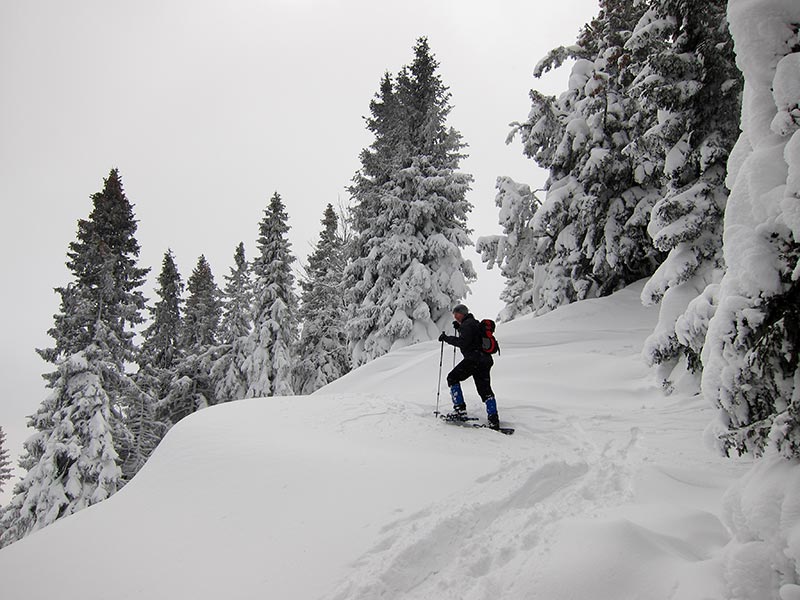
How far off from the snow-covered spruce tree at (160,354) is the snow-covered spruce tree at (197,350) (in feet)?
2.14

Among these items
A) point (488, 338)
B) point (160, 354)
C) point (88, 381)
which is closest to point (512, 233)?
point (488, 338)

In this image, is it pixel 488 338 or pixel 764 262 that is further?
pixel 488 338

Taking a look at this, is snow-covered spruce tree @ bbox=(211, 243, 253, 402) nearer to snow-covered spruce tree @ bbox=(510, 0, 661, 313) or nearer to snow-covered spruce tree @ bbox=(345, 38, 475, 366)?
snow-covered spruce tree @ bbox=(345, 38, 475, 366)

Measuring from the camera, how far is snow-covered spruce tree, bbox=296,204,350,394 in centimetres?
2692

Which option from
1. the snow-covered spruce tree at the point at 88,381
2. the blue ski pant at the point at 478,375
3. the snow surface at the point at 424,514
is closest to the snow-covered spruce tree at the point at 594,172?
the snow surface at the point at 424,514

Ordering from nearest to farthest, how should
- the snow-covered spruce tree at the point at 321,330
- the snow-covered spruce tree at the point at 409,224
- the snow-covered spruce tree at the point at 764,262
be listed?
the snow-covered spruce tree at the point at 764,262, the snow-covered spruce tree at the point at 409,224, the snow-covered spruce tree at the point at 321,330

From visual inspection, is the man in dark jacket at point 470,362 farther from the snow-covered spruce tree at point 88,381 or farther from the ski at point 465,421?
the snow-covered spruce tree at point 88,381

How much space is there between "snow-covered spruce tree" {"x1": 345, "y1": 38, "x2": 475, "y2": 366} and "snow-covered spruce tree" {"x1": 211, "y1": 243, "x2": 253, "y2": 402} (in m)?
10.2

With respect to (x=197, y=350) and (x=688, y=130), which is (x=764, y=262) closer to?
(x=688, y=130)

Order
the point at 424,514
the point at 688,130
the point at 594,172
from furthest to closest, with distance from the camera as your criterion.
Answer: the point at 594,172, the point at 688,130, the point at 424,514

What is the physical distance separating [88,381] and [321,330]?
12.7 metres

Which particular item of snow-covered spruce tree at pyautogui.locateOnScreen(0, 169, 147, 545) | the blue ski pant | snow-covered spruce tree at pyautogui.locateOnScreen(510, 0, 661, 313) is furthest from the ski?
snow-covered spruce tree at pyautogui.locateOnScreen(0, 169, 147, 545)

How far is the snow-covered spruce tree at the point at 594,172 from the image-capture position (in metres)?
11.9

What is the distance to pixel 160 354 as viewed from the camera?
29.7 metres
